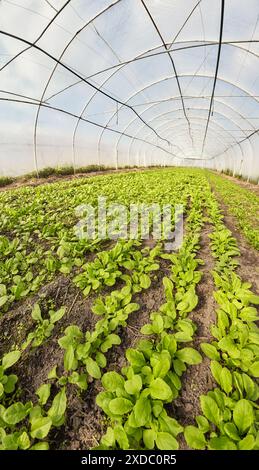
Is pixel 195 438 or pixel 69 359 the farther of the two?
pixel 69 359

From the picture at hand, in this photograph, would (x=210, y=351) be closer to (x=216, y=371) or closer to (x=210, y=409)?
(x=216, y=371)

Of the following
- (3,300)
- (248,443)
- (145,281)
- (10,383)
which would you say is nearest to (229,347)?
(248,443)

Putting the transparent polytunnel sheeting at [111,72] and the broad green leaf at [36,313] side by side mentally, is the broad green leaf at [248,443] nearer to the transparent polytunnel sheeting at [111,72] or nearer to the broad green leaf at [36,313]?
the broad green leaf at [36,313]

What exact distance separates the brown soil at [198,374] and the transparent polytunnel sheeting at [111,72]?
6670mm

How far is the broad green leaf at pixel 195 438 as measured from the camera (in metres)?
1.28

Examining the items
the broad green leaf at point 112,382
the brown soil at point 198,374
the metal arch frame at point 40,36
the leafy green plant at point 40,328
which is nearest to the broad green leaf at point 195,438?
the brown soil at point 198,374

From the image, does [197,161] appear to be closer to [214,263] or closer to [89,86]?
[89,86]

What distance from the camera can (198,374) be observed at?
173cm

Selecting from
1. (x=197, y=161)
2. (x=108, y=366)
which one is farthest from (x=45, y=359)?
(x=197, y=161)

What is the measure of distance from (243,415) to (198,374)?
425 mm

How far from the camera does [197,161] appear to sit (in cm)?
4466

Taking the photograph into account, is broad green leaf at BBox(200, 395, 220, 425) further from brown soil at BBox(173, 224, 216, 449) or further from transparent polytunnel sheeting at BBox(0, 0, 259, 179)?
transparent polytunnel sheeting at BBox(0, 0, 259, 179)

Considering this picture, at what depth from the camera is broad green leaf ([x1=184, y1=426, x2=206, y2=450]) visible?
128cm
